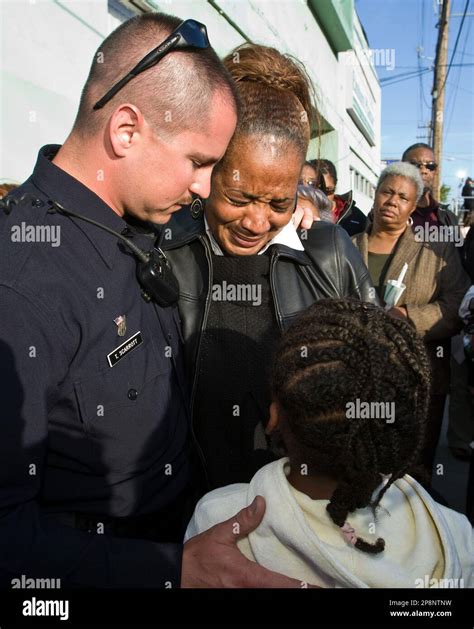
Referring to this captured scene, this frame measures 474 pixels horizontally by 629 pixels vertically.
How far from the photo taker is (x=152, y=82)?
1.28 metres

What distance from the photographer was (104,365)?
119cm

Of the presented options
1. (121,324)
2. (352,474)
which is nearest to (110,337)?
(121,324)

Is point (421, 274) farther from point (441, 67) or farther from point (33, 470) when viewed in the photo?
point (441, 67)

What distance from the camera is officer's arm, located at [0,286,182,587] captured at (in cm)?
99

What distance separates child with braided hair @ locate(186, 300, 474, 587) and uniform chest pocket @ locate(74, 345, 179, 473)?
0.24 metres

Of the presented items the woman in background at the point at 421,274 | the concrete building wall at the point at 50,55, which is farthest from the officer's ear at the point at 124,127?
the woman in background at the point at 421,274

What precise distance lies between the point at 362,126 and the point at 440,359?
72.4 ft

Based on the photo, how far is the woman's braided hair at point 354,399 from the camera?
1132mm

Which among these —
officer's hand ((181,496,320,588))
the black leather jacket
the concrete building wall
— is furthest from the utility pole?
officer's hand ((181,496,320,588))

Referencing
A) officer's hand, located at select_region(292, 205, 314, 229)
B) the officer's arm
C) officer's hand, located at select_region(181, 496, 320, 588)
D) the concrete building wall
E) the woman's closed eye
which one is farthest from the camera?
the concrete building wall

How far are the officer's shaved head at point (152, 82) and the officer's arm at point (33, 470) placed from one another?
54 centimetres

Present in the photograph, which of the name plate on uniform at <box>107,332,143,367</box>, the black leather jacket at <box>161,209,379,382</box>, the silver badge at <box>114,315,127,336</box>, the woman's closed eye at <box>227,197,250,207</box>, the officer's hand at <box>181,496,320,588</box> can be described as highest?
the woman's closed eye at <box>227,197,250,207</box>

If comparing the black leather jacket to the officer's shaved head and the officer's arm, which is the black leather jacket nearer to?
the officer's shaved head

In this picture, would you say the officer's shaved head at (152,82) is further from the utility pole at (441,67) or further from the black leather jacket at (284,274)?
the utility pole at (441,67)
